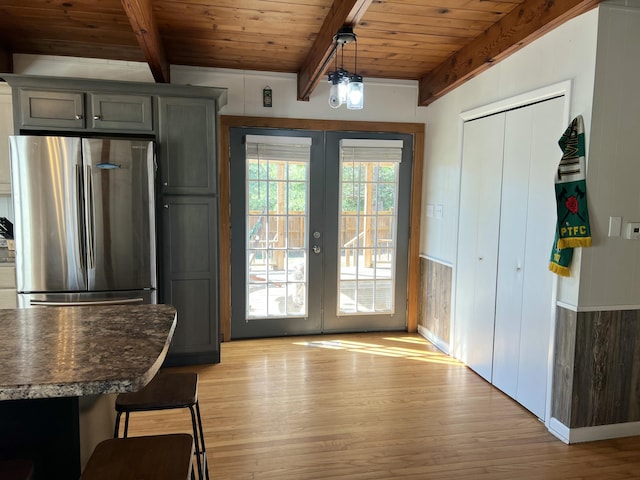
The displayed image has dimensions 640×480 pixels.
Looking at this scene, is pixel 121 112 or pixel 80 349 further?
pixel 121 112

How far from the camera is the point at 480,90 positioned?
3438 millimetres

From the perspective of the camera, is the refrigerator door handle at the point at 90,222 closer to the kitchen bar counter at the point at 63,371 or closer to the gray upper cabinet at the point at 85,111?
the gray upper cabinet at the point at 85,111

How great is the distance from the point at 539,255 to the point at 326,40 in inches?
77.3

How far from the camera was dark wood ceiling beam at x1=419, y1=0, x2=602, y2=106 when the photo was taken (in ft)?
8.05

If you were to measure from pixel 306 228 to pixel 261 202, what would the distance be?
19.6 inches

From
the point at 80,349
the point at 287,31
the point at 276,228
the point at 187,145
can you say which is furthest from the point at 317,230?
the point at 80,349

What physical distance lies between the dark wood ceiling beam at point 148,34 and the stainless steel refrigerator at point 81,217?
2.00 ft

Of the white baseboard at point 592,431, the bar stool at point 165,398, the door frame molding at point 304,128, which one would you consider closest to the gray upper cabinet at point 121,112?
the door frame molding at point 304,128

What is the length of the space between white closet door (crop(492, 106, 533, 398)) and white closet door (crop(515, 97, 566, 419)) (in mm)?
58

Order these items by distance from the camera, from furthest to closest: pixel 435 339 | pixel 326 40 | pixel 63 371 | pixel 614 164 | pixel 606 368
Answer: pixel 435 339 → pixel 326 40 → pixel 606 368 → pixel 614 164 → pixel 63 371

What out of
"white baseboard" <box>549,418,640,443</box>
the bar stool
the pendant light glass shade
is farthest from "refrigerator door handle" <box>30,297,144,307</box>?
"white baseboard" <box>549,418,640,443</box>

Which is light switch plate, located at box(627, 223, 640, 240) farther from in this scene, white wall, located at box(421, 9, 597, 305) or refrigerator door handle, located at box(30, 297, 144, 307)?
refrigerator door handle, located at box(30, 297, 144, 307)

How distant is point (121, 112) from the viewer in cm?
324

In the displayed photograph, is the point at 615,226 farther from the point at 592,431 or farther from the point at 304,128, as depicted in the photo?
the point at 304,128
